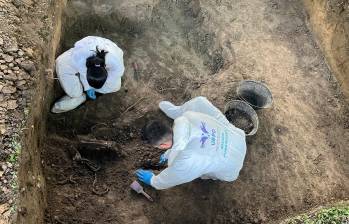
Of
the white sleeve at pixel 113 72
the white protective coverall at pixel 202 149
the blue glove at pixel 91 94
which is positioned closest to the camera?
the white protective coverall at pixel 202 149

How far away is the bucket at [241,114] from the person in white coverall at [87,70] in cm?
146

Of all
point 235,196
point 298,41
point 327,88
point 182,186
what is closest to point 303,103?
point 327,88

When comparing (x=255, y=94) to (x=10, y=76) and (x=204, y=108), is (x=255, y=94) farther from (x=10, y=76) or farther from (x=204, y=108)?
(x=10, y=76)

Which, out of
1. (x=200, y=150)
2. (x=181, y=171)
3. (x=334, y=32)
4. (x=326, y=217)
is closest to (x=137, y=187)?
(x=181, y=171)

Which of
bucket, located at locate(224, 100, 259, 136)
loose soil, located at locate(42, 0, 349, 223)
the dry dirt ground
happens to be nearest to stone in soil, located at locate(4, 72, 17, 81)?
the dry dirt ground

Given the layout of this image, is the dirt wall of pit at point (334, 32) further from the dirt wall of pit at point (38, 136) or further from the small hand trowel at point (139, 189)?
the dirt wall of pit at point (38, 136)

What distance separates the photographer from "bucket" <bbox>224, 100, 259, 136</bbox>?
210 inches

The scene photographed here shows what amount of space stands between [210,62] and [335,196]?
241cm

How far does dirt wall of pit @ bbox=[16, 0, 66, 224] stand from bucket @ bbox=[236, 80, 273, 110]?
238 centimetres

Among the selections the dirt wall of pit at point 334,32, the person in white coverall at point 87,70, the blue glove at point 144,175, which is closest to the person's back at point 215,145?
the blue glove at point 144,175

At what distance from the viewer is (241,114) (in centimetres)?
543

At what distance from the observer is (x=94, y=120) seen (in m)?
5.28

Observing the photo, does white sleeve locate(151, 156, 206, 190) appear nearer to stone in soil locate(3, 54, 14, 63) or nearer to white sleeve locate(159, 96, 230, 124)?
white sleeve locate(159, 96, 230, 124)

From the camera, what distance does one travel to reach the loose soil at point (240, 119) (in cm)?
537
